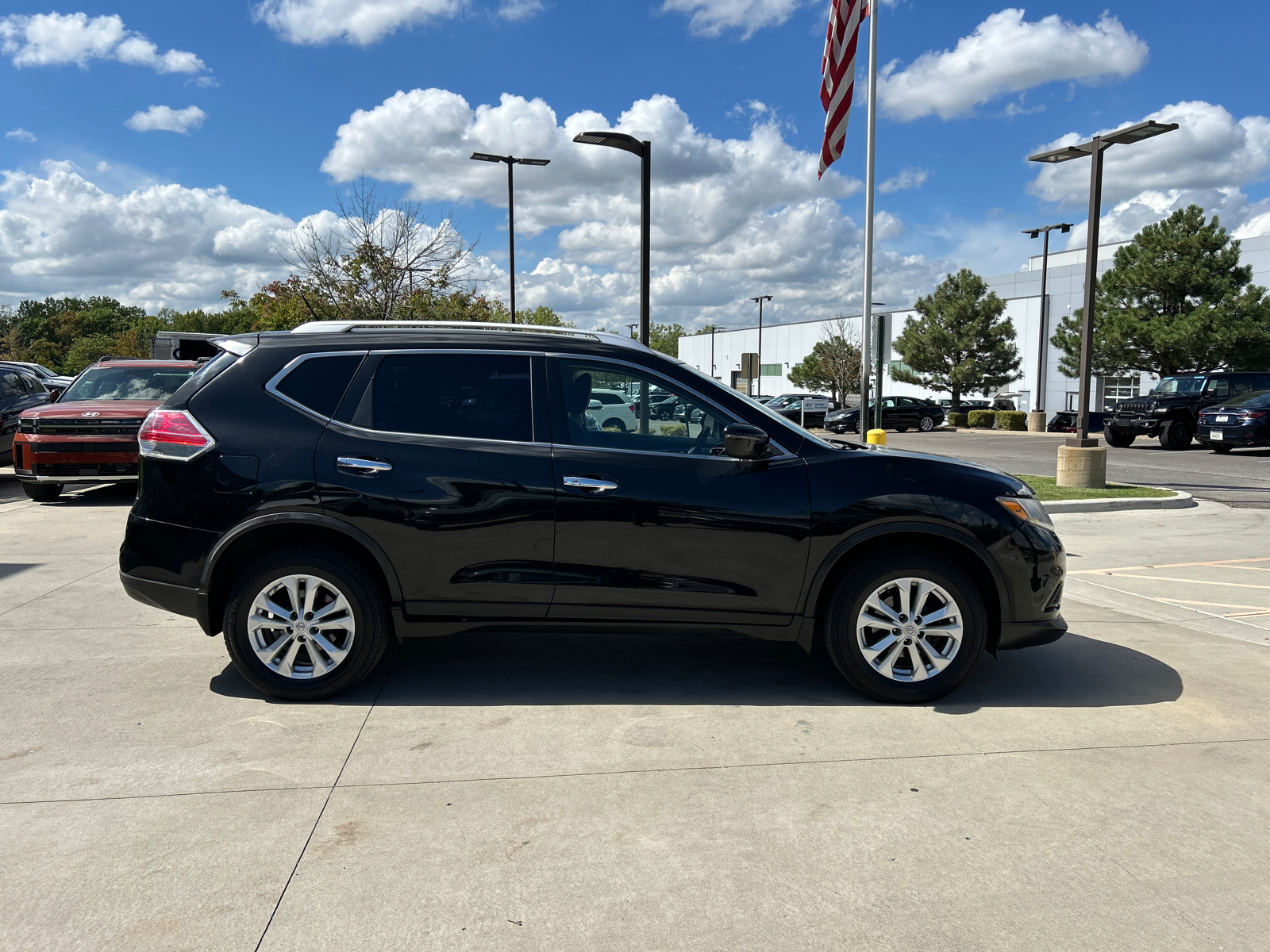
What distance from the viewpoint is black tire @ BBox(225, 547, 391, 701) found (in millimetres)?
4574

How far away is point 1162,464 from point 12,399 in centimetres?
2181

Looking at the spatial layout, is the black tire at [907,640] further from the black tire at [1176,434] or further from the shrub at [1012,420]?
the shrub at [1012,420]

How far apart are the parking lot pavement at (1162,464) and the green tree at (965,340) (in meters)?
19.2

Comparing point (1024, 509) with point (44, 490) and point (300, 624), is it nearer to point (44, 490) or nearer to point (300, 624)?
point (300, 624)

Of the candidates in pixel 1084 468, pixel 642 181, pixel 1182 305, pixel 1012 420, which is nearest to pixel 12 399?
pixel 642 181

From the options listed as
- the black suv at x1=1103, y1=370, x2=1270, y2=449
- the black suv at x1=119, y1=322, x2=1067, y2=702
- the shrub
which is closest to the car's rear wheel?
the black suv at x1=1103, y1=370, x2=1270, y2=449

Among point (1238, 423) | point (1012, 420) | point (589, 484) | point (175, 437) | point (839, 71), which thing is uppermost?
point (839, 71)

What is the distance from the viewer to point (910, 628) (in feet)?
15.3

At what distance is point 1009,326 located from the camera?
51.4 m

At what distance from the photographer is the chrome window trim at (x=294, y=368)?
467 centimetres

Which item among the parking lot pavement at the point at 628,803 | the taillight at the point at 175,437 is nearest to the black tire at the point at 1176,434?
Answer: the parking lot pavement at the point at 628,803

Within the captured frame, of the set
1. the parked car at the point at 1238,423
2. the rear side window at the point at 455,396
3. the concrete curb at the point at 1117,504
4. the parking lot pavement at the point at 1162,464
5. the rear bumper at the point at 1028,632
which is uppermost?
the rear side window at the point at 455,396

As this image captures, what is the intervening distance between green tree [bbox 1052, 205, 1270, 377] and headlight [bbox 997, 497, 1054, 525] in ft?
123

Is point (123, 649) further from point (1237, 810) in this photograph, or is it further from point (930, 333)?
point (930, 333)
